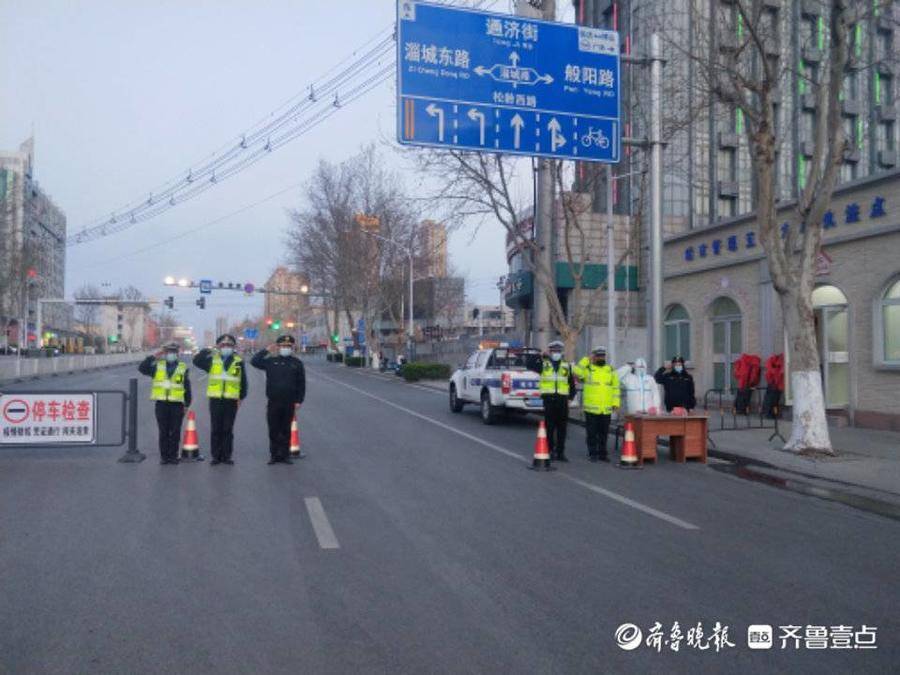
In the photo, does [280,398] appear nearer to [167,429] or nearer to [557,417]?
[167,429]

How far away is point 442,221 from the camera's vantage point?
73.5 ft

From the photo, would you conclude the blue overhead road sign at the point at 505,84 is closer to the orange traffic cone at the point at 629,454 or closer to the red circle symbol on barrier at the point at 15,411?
the orange traffic cone at the point at 629,454

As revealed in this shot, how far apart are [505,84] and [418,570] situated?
34.9 feet

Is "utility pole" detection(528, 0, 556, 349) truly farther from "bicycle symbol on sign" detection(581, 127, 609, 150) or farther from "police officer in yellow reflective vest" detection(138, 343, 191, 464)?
"police officer in yellow reflective vest" detection(138, 343, 191, 464)

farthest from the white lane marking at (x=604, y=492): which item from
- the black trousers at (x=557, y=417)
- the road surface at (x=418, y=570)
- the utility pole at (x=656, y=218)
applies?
the utility pole at (x=656, y=218)

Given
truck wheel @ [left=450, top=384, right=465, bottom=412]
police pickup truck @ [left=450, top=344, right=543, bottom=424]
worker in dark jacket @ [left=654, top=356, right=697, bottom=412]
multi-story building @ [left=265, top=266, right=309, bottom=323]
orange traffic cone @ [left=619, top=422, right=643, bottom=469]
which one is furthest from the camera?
multi-story building @ [left=265, top=266, right=309, bottom=323]

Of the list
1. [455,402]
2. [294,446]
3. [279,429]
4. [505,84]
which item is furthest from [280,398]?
[455,402]

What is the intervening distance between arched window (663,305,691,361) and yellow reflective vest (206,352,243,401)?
14.6 meters

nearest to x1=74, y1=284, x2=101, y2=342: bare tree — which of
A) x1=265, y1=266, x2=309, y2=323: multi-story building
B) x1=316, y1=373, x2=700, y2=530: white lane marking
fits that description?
x1=265, y1=266, x2=309, y2=323: multi-story building

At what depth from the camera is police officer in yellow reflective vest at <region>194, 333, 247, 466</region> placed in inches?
451

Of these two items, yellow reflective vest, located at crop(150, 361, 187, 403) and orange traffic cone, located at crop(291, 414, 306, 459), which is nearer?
yellow reflective vest, located at crop(150, 361, 187, 403)

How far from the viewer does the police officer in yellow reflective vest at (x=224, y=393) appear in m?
11.5

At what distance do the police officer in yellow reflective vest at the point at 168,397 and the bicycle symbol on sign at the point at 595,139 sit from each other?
847cm

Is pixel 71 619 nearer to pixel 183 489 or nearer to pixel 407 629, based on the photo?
pixel 407 629
